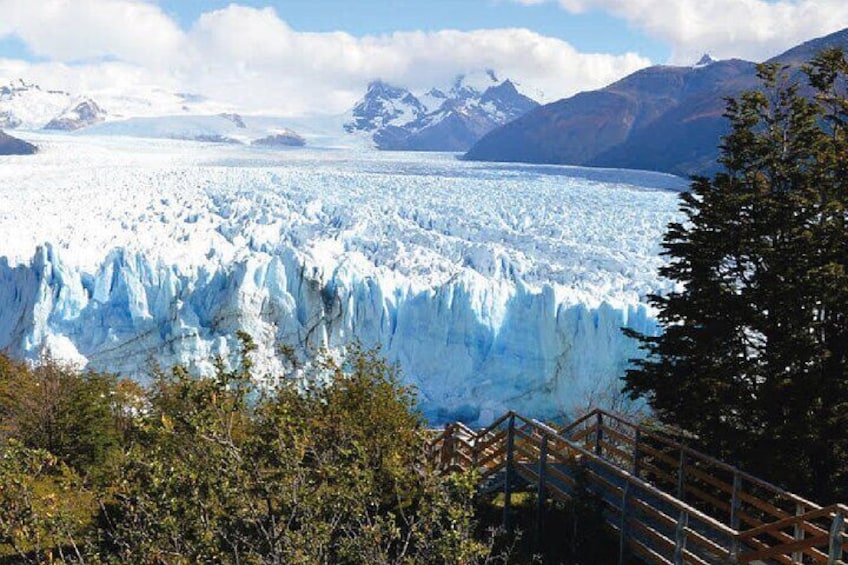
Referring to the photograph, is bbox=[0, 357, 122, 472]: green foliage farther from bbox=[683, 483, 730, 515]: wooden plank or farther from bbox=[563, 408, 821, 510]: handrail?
bbox=[683, 483, 730, 515]: wooden plank

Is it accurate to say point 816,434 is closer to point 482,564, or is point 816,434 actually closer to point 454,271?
point 482,564

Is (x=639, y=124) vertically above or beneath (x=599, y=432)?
above

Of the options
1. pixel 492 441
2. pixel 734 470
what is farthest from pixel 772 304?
pixel 492 441

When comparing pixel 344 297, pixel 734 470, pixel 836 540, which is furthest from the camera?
pixel 344 297

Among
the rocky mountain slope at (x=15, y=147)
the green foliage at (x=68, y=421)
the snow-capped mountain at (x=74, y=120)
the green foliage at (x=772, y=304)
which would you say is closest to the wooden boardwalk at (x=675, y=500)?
the green foliage at (x=772, y=304)

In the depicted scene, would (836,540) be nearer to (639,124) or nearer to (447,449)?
(447,449)

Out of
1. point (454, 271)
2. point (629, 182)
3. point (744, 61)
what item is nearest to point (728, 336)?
point (454, 271)

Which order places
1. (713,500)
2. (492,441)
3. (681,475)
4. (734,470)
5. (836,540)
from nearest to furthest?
(836,540) → (734,470) → (713,500) → (681,475) → (492,441)
